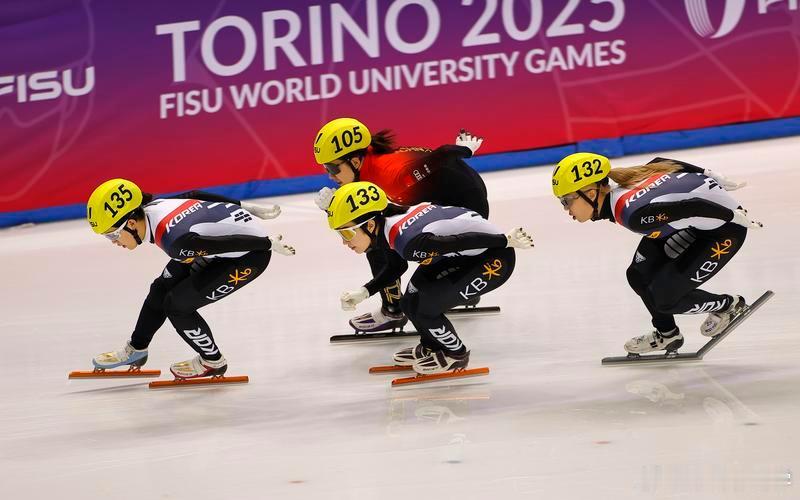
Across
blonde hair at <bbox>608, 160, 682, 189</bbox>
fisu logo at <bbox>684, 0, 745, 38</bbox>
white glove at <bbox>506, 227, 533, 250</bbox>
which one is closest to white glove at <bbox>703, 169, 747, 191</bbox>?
blonde hair at <bbox>608, 160, 682, 189</bbox>

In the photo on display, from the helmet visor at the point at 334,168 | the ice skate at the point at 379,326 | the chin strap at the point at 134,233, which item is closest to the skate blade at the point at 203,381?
the chin strap at the point at 134,233

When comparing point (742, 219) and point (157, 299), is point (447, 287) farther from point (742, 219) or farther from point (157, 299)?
point (157, 299)

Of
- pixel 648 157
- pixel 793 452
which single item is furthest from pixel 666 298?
pixel 648 157

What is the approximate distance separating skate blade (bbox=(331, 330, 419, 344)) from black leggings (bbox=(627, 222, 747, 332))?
1509 millimetres

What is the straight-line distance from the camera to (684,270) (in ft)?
16.2

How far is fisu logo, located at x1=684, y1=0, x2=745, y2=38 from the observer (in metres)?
10.5

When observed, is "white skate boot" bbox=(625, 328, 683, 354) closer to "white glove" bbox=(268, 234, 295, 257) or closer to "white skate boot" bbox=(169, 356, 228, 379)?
"white glove" bbox=(268, 234, 295, 257)

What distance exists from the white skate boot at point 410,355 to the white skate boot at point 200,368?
831 mm

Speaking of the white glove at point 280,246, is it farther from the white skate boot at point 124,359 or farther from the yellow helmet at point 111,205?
the white skate boot at point 124,359

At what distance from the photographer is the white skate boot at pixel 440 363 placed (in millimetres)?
5227

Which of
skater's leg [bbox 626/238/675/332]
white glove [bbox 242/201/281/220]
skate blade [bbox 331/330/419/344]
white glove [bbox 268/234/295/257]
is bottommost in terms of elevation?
skate blade [bbox 331/330/419/344]

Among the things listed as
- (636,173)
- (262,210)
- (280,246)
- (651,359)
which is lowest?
(651,359)

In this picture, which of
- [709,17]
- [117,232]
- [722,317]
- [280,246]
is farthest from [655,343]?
[709,17]

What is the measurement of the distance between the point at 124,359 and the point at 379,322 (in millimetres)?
1392
